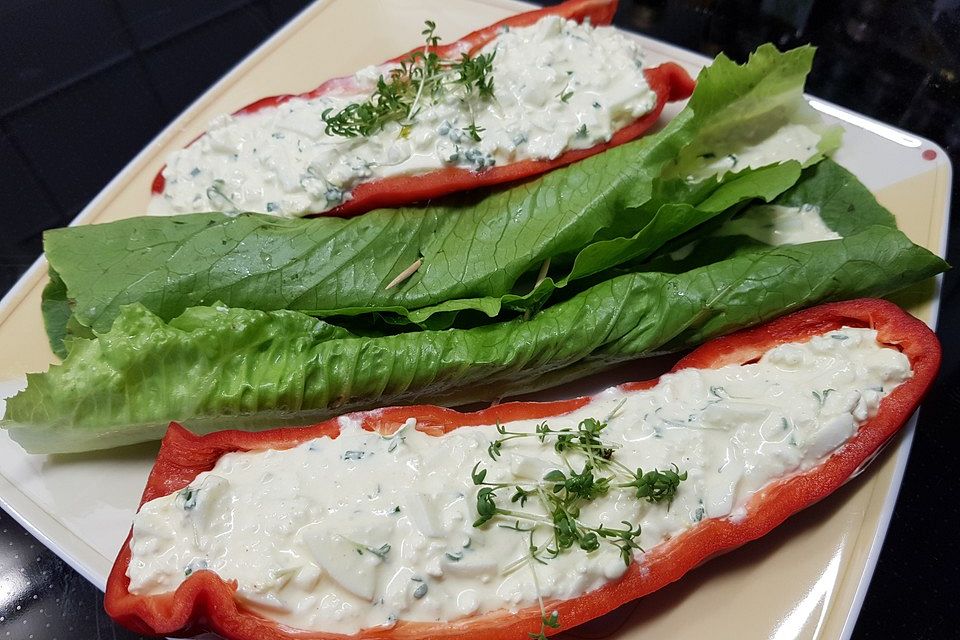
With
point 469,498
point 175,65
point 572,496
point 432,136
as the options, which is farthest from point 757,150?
point 175,65

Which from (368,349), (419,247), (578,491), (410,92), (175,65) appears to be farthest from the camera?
(175,65)

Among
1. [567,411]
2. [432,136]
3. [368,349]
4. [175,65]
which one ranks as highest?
[432,136]

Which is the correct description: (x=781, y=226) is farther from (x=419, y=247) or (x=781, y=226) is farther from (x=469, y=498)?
(x=469, y=498)

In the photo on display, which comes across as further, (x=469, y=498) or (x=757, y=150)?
(x=757, y=150)

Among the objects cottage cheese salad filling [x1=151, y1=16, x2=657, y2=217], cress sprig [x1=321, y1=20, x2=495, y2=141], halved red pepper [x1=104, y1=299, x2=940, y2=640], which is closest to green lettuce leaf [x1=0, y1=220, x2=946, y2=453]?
halved red pepper [x1=104, y1=299, x2=940, y2=640]

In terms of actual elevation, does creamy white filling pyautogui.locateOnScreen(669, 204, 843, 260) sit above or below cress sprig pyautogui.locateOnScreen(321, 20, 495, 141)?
below

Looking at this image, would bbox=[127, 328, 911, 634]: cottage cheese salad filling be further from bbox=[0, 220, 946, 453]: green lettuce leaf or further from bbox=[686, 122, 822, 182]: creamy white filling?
bbox=[686, 122, 822, 182]: creamy white filling
